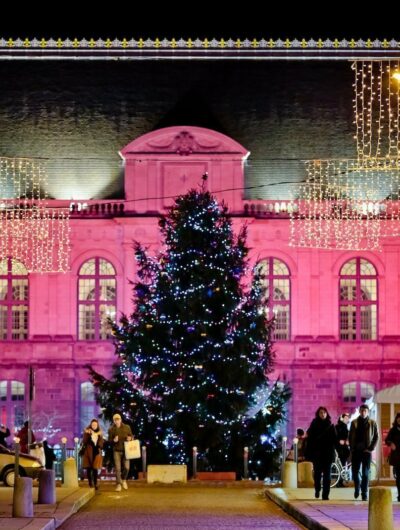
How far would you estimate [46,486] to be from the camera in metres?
23.5

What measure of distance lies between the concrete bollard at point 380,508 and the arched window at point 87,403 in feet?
113

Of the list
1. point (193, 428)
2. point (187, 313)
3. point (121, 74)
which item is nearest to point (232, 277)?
point (187, 313)

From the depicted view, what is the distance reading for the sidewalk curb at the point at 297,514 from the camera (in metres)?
19.2

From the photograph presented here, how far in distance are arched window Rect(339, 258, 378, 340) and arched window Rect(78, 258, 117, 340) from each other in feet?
24.0

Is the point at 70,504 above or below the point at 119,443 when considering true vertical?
below

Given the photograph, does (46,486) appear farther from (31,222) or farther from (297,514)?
(31,222)

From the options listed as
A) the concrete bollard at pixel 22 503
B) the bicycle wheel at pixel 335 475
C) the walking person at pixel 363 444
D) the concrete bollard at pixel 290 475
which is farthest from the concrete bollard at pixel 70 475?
the concrete bollard at pixel 22 503

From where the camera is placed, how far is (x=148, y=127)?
51531mm

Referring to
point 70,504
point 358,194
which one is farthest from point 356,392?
point 70,504

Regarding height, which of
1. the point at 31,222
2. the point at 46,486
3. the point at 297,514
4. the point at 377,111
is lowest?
the point at 297,514

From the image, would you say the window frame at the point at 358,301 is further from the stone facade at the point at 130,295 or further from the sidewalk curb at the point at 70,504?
the sidewalk curb at the point at 70,504

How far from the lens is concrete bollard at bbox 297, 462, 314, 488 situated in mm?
31125

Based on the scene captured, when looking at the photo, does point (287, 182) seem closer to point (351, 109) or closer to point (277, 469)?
point (351, 109)

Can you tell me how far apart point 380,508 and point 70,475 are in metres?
13.7
